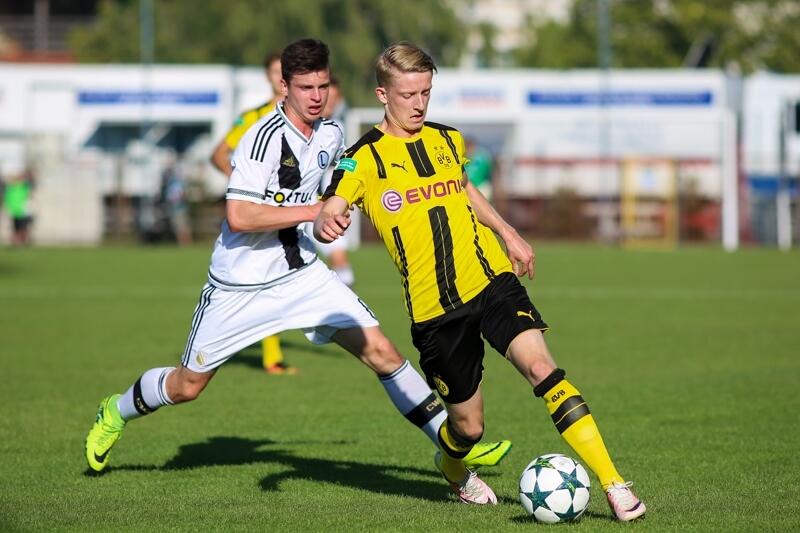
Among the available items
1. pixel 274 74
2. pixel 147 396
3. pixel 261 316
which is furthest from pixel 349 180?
pixel 274 74

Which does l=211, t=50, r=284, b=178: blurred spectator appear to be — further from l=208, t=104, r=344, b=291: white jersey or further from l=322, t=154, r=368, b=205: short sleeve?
l=322, t=154, r=368, b=205: short sleeve

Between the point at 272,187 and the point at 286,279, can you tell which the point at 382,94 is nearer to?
the point at 272,187

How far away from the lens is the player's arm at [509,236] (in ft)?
21.1

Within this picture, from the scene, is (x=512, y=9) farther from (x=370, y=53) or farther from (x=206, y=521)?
(x=206, y=521)

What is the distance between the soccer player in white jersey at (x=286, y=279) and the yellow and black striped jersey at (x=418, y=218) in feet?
2.80

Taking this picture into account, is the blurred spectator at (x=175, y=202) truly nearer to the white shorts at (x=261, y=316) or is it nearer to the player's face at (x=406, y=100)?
the white shorts at (x=261, y=316)

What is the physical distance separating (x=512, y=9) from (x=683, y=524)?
74029 mm

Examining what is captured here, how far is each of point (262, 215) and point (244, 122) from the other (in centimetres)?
446

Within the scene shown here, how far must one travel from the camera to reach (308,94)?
23.4 feet

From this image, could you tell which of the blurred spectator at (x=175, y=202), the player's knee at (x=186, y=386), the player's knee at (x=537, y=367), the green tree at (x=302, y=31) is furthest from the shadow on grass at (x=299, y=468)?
the green tree at (x=302, y=31)

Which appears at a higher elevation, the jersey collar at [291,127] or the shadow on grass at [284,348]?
the jersey collar at [291,127]

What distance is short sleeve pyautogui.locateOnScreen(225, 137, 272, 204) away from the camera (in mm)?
7125

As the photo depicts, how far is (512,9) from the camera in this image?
7800 cm

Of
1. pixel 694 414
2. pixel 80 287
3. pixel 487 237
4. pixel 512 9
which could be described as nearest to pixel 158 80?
pixel 80 287
